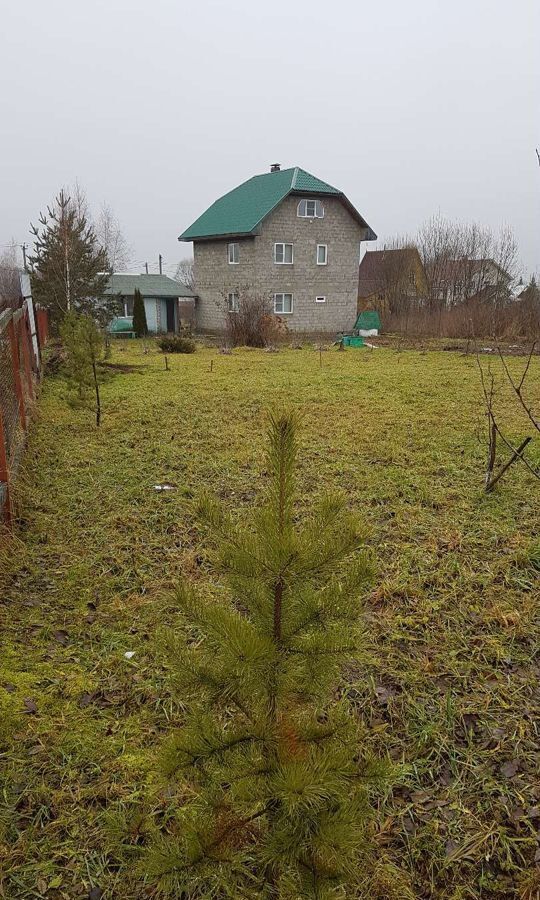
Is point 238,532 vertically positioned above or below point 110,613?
above

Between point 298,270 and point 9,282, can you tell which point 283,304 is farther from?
point 9,282

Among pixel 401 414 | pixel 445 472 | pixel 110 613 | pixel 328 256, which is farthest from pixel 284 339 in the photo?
pixel 110 613

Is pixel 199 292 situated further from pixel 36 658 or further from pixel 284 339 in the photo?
pixel 36 658

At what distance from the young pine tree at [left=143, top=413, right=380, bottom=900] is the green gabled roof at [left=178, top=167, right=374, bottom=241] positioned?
82.7 feet

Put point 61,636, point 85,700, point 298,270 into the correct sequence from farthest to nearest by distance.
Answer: point 298,270, point 61,636, point 85,700

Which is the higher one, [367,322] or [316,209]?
[316,209]

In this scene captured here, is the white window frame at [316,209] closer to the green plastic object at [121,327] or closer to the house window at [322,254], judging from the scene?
the house window at [322,254]

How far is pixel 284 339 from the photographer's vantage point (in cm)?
2322

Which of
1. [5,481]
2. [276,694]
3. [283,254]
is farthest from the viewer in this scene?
[283,254]

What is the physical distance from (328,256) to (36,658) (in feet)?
87.0

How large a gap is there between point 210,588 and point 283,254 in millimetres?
24605

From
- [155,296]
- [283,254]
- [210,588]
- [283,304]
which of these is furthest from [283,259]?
[210,588]

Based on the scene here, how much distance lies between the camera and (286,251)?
25875mm

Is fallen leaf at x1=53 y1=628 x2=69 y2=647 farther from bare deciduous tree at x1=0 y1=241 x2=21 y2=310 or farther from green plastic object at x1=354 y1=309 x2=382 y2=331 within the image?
green plastic object at x1=354 y1=309 x2=382 y2=331
